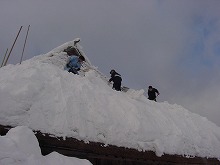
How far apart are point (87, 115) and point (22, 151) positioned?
7.12 ft

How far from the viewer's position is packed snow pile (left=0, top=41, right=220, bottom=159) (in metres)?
4.87

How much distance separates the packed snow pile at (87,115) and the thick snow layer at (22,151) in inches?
23.0

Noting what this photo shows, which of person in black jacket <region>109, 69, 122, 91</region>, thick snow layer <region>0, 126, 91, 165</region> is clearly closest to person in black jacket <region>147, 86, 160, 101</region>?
person in black jacket <region>109, 69, 122, 91</region>

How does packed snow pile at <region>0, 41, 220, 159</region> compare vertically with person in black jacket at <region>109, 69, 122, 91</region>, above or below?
below

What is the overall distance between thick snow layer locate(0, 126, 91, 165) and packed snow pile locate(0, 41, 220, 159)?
584 millimetres

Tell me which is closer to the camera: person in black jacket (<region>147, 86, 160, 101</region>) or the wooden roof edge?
the wooden roof edge

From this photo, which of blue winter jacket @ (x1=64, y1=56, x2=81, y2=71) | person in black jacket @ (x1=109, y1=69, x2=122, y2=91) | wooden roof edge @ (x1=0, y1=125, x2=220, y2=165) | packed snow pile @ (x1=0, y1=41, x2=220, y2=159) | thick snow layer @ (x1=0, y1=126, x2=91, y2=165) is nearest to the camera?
thick snow layer @ (x1=0, y1=126, x2=91, y2=165)

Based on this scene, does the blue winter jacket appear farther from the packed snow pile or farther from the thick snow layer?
the thick snow layer

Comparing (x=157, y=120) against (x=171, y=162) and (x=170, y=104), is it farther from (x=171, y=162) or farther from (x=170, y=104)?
(x=170, y=104)

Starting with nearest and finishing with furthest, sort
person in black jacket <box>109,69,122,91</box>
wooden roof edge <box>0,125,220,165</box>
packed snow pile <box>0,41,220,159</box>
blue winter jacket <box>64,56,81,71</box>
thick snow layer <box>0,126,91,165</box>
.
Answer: thick snow layer <box>0,126,91,165</box> → wooden roof edge <box>0,125,220,165</box> → packed snow pile <box>0,41,220,159</box> → blue winter jacket <box>64,56,81,71</box> → person in black jacket <box>109,69,122,91</box>

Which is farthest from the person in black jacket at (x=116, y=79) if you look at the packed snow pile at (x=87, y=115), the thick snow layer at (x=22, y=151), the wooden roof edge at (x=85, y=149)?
the thick snow layer at (x=22, y=151)

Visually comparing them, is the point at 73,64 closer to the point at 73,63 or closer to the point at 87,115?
the point at 73,63

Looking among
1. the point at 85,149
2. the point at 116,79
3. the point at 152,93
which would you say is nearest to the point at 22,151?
the point at 85,149

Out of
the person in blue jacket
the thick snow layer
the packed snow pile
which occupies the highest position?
the person in blue jacket
